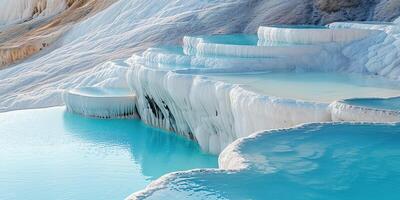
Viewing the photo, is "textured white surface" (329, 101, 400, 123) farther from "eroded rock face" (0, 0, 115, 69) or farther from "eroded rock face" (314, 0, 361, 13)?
"eroded rock face" (0, 0, 115, 69)

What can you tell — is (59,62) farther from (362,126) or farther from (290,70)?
(362,126)

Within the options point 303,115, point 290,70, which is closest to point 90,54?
point 290,70

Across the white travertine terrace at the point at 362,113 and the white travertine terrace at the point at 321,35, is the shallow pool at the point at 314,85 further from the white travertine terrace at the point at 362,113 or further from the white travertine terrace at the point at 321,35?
the white travertine terrace at the point at 321,35

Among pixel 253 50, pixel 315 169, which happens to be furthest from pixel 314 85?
pixel 315 169

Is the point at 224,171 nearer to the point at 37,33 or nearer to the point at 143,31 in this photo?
the point at 143,31

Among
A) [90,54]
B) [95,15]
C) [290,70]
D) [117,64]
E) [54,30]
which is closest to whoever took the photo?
[290,70]

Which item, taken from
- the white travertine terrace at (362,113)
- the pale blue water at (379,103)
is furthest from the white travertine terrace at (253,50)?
the white travertine terrace at (362,113)

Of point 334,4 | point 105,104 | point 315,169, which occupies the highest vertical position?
point 334,4
